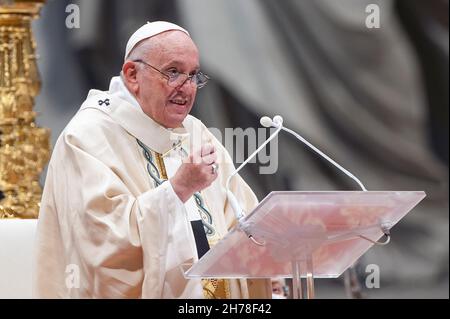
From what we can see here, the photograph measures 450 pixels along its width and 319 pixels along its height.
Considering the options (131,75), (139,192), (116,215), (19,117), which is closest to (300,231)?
(116,215)

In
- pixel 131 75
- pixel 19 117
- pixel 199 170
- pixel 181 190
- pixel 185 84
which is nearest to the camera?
pixel 199 170

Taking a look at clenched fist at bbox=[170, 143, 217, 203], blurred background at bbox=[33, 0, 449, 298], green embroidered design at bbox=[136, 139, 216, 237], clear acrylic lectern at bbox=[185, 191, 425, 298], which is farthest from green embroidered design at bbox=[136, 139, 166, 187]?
blurred background at bbox=[33, 0, 449, 298]

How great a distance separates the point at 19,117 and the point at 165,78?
1987mm

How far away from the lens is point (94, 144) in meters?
5.04

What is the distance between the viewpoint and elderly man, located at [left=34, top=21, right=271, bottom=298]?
4785mm

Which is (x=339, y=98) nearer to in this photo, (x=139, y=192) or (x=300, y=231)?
(x=139, y=192)

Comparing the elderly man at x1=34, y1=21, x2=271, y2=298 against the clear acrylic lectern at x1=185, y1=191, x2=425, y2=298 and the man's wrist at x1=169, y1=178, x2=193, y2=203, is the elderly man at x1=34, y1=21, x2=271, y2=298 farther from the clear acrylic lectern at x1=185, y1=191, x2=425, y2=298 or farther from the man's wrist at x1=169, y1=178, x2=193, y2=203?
the clear acrylic lectern at x1=185, y1=191, x2=425, y2=298

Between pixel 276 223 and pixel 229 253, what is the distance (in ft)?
0.86

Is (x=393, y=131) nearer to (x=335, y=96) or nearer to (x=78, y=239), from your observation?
(x=335, y=96)

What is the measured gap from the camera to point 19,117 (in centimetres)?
687

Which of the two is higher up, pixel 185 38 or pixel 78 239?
pixel 185 38

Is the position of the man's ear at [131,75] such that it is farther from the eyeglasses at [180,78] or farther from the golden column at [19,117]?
the golden column at [19,117]
